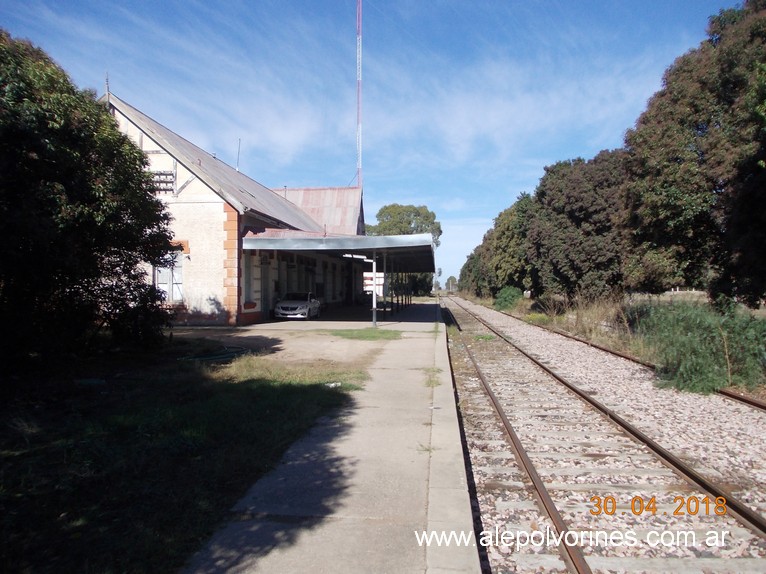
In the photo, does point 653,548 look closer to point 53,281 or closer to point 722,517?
point 722,517

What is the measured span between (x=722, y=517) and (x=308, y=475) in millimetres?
3570

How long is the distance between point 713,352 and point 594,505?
6859mm

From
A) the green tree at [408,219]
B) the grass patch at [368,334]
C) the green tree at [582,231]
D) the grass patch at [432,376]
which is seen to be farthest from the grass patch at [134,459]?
the green tree at [408,219]

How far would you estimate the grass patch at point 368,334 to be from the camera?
17125 millimetres

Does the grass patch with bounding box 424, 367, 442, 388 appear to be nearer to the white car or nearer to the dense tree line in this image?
the dense tree line

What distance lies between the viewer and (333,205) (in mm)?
38344

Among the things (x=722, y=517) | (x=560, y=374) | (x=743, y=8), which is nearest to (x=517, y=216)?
(x=743, y=8)

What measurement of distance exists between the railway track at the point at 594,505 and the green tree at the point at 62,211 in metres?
6.56

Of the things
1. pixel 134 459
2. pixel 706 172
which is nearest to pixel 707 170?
pixel 706 172

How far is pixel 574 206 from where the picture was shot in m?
25.5

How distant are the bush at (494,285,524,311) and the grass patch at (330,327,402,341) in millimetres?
25780

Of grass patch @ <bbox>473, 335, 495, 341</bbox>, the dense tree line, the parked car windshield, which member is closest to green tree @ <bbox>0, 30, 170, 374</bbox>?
the dense tree line

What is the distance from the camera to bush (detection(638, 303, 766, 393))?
941cm

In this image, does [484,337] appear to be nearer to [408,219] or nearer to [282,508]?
[282,508]
